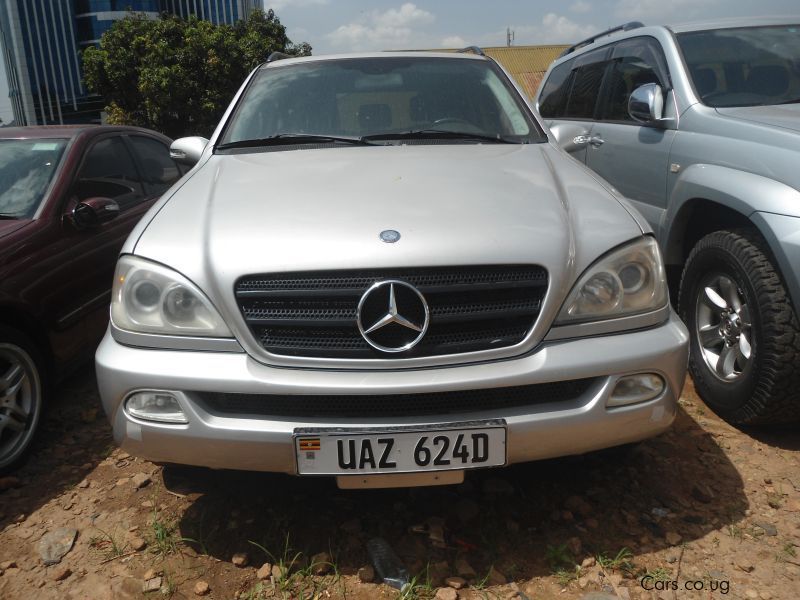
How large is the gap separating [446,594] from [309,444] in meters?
0.64

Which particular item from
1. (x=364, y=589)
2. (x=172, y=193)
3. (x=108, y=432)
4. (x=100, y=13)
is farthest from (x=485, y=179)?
(x=100, y=13)

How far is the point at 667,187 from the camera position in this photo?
3.62m

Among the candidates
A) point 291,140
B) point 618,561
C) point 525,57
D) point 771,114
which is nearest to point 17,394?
point 291,140

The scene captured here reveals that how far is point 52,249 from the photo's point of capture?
3.32 meters

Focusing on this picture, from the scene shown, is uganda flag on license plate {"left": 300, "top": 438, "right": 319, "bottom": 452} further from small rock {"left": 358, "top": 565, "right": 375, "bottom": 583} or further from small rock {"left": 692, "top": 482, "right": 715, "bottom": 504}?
small rock {"left": 692, "top": 482, "right": 715, "bottom": 504}

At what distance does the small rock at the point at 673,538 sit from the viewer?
2246 millimetres

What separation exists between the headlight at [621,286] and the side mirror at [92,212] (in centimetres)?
266

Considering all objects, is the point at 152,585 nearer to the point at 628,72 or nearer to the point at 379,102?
the point at 379,102

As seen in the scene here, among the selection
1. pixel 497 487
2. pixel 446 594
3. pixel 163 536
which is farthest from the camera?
pixel 497 487

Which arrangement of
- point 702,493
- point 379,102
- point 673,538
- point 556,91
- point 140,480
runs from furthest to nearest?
point 556,91
point 379,102
point 140,480
point 702,493
point 673,538

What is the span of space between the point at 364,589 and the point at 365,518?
36 cm

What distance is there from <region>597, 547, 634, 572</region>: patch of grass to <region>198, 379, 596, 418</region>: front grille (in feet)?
1.88

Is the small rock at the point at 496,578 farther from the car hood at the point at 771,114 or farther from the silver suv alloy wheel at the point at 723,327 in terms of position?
the car hood at the point at 771,114

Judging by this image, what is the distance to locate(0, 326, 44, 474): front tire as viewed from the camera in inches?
113
